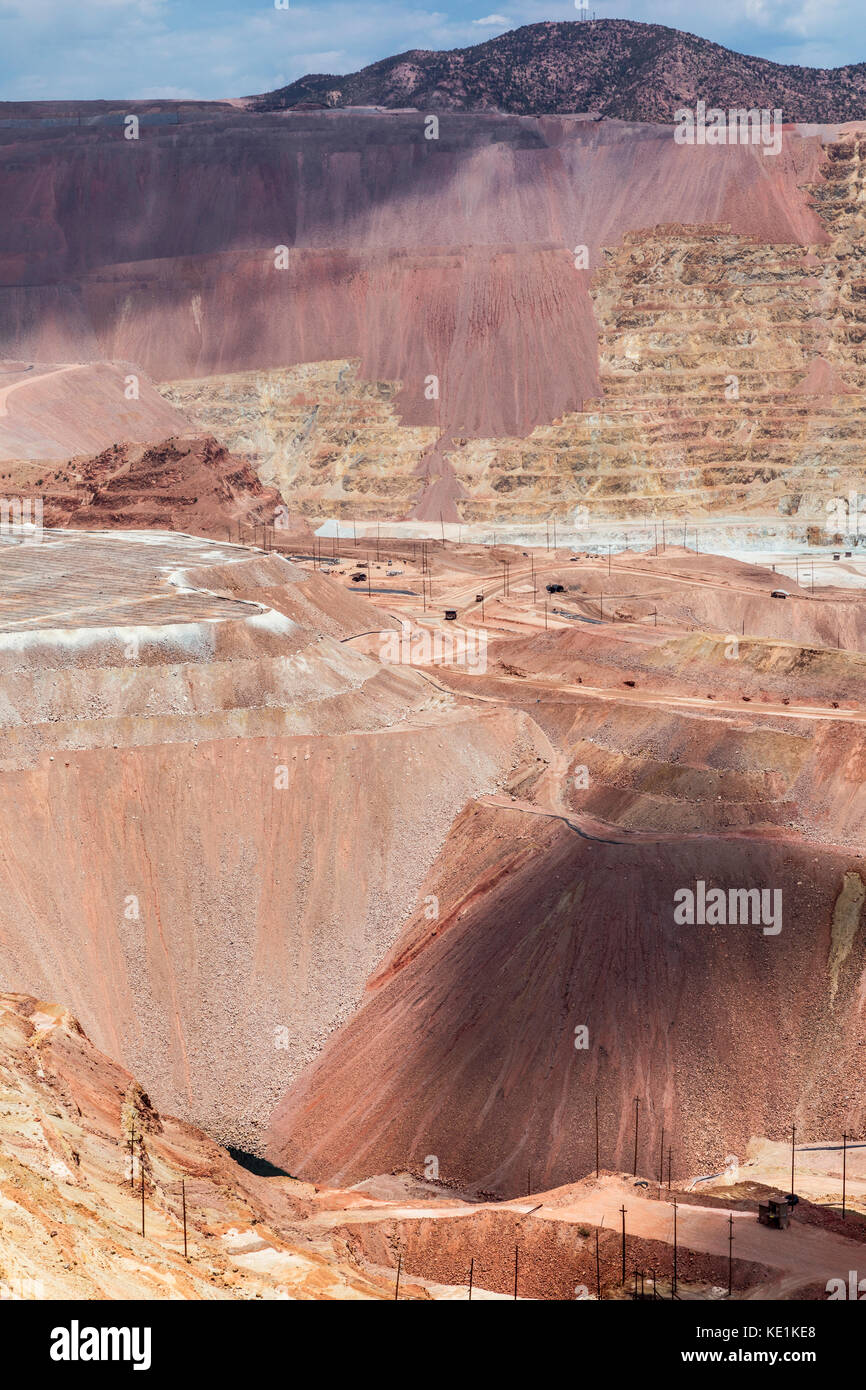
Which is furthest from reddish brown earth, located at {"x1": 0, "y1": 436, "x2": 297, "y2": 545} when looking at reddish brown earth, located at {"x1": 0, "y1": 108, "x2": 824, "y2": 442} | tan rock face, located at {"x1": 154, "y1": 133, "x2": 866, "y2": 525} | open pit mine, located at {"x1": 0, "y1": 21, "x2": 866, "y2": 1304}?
reddish brown earth, located at {"x1": 0, "y1": 108, "x2": 824, "y2": 442}

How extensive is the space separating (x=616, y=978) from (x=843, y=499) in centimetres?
8295

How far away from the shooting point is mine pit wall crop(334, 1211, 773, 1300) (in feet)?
100.0

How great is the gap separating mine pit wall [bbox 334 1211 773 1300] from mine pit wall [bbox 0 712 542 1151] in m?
8.69

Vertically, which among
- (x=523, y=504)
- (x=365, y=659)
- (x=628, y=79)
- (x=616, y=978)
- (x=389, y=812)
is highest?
(x=628, y=79)

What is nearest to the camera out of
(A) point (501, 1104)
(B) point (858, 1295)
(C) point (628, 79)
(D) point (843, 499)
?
(B) point (858, 1295)

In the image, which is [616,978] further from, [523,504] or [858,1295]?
[523,504]

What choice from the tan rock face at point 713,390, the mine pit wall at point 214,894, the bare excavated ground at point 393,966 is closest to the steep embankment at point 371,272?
the tan rock face at point 713,390

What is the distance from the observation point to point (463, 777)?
55.0 m

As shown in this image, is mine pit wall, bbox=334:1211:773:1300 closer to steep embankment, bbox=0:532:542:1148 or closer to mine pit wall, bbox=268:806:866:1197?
mine pit wall, bbox=268:806:866:1197

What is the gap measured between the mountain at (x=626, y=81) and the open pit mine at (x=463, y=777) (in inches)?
2117

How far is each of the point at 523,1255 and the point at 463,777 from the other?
81.3 feet

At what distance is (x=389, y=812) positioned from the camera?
168 ft

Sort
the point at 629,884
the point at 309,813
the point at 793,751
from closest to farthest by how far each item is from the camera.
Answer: the point at 629,884
the point at 309,813
the point at 793,751

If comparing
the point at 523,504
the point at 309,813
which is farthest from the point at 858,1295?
the point at 523,504
